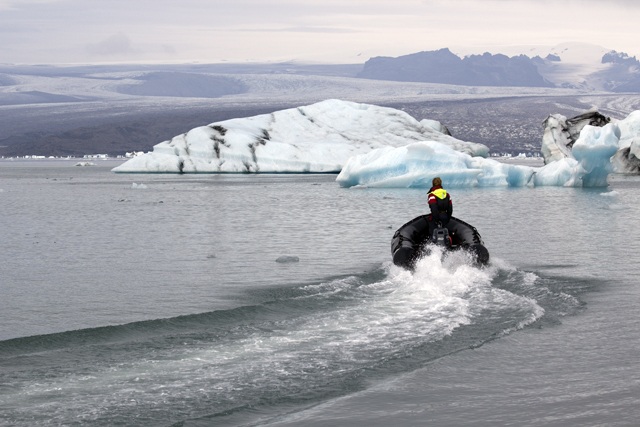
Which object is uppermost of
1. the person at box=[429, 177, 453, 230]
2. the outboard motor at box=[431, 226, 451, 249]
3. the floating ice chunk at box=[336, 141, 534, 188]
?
the person at box=[429, 177, 453, 230]

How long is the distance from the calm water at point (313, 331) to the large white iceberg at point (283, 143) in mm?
28348

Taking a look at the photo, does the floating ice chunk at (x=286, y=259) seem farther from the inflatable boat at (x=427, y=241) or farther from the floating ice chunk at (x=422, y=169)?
the floating ice chunk at (x=422, y=169)

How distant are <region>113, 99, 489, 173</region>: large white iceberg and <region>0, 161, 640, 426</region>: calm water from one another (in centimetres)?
2835

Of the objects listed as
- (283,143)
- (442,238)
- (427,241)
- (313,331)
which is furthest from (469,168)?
(313,331)

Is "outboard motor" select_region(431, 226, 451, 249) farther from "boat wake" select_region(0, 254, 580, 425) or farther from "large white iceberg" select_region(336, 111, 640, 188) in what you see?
"large white iceberg" select_region(336, 111, 640, 188)

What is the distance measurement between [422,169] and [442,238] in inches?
767

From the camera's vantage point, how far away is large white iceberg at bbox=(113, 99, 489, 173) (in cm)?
4456

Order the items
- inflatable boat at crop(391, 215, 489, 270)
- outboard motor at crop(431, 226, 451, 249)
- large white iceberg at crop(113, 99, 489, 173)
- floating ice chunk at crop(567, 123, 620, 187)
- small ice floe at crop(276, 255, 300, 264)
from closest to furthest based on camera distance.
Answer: inflatable boat at crop(391, 215, 489, 270) < outboard motor at crop(431, 226, 451, 249) < small ice floe at crop(276, 255, 300, 264) < floating ice chunk at crop(567, 123, 620, 187) < large white iceberg at crop(113, 99, 489, 173)

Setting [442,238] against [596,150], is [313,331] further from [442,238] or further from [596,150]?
[596,150]

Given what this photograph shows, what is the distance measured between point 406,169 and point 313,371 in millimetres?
25138

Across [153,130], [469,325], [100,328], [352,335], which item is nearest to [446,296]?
[469,325]

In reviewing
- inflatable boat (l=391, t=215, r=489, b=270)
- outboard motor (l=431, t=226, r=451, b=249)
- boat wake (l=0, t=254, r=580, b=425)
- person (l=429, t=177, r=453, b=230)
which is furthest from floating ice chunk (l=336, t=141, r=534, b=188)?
boat wake (l=0, t=254, r=580, b=425)

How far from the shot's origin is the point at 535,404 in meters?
5.18

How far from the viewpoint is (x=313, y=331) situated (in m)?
7.46
